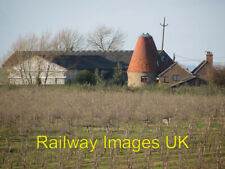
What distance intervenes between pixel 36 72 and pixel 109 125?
1780cm

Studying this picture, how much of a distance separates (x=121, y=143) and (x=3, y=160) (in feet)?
12.9

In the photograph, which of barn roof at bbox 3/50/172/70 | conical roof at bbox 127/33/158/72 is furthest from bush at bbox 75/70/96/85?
barn roof at bbox 3/50/172/70

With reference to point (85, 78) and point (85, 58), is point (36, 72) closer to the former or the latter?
point (85, 78)

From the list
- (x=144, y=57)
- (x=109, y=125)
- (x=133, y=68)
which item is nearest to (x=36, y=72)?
(x=133, y=68)

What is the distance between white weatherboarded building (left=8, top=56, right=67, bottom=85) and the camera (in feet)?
106

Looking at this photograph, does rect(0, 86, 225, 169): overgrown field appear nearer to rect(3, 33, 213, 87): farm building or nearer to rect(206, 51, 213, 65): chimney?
rect(3, 33, 213, 87): farm building

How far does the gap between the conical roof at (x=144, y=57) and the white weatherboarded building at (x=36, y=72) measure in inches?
279

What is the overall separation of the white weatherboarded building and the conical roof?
7099 mm

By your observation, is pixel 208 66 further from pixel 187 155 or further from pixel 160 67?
pixel 187 155

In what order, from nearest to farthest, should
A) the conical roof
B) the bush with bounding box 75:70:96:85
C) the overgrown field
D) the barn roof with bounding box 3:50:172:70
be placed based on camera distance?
the overgrown field, the bush with bounding box 75:70:96:85, the barn roof with bounding box 3:50:172:70, the conical roof

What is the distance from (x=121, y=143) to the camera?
1192 centimetres

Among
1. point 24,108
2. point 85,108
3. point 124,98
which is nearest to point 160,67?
point 124,98

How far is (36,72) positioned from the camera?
3291 cm

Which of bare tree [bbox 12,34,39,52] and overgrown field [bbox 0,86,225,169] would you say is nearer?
overgrown field [bbox 0,86,225,169]
